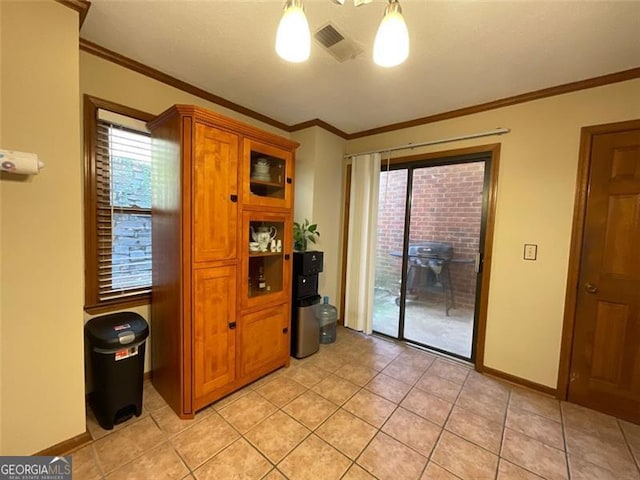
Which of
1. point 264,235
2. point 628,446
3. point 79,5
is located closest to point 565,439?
point 628,446

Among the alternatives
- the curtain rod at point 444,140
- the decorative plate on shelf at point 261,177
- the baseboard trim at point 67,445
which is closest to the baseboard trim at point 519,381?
the curtain rod at point 444,140

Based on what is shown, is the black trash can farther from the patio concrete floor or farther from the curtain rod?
the curtain rod

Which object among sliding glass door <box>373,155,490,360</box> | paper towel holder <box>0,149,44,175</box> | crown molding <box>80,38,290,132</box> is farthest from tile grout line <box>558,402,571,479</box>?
crown molding <box>80,38,290,132</box>

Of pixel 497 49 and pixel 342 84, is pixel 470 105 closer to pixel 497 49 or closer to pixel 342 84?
pixel 497 49

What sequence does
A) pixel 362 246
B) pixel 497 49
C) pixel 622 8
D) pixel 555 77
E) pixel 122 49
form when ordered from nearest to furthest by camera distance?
pixel 622 8, pixel 497 49, pixel 122 49, pixel 555 77, pixel 362 246

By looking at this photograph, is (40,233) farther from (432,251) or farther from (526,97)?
(526,97)

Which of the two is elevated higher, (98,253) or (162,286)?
(98,253)

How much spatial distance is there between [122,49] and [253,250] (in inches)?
65.2

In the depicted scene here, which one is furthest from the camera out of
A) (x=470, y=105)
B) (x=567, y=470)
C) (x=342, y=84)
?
(x=470, y=105)

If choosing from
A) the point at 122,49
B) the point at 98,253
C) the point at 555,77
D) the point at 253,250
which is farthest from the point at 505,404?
the point at 122,49

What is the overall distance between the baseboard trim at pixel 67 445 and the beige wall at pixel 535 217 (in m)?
3.09

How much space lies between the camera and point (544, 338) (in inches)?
87.7

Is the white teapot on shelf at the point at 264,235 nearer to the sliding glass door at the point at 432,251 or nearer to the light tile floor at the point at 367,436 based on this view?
the light tile floor at the point at 367,436

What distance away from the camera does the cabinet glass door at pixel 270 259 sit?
7.54ft
